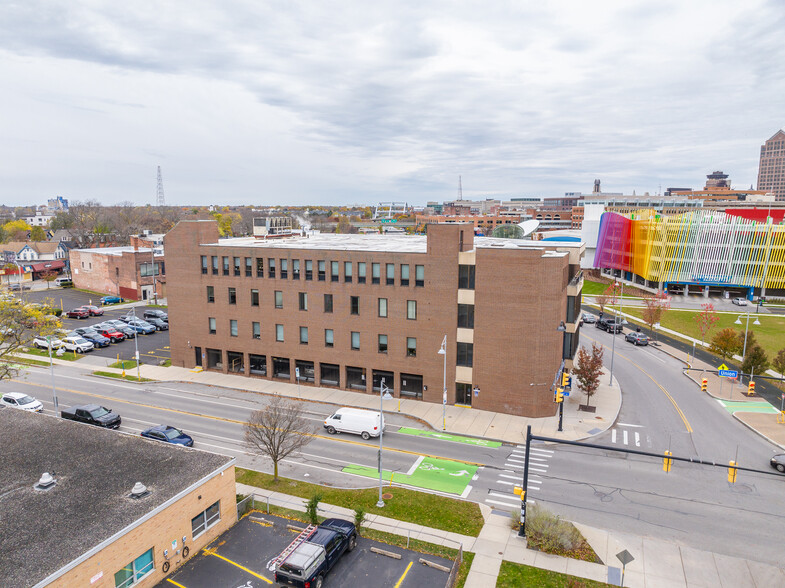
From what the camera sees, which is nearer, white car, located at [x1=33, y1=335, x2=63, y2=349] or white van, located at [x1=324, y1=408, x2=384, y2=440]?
white van, located at [x1=324, y1=408, x2=384, y2=440]

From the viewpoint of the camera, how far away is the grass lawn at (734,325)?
6362cm

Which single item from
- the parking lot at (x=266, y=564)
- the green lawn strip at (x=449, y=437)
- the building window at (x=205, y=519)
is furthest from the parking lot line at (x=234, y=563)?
the green lawn strip at (x=449, y=437)

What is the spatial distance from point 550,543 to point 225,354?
36.1m

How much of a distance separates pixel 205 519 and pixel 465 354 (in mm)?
23795

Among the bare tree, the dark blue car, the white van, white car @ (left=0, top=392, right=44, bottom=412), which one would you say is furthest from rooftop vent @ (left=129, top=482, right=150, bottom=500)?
white car @ (left=0, top=392, right=44, bottom=412)

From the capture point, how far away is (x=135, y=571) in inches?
762

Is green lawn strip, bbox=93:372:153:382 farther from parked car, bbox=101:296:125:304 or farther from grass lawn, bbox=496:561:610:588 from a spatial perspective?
parked car, bbox=101:296:125:304

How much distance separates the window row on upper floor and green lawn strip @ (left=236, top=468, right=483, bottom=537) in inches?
731

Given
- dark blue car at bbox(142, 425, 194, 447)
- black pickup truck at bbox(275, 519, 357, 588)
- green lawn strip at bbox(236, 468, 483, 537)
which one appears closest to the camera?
black pickup truck at bbox(275, 519, 357, 588)

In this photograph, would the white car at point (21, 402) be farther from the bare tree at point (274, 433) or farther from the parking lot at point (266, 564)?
the parking lot at point (266, 564)

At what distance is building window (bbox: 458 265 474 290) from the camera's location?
4009 centimetres

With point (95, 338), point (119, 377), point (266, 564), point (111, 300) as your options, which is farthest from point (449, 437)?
point (111, 300)

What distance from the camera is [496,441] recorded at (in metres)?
35.0

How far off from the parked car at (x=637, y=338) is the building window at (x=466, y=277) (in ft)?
119
